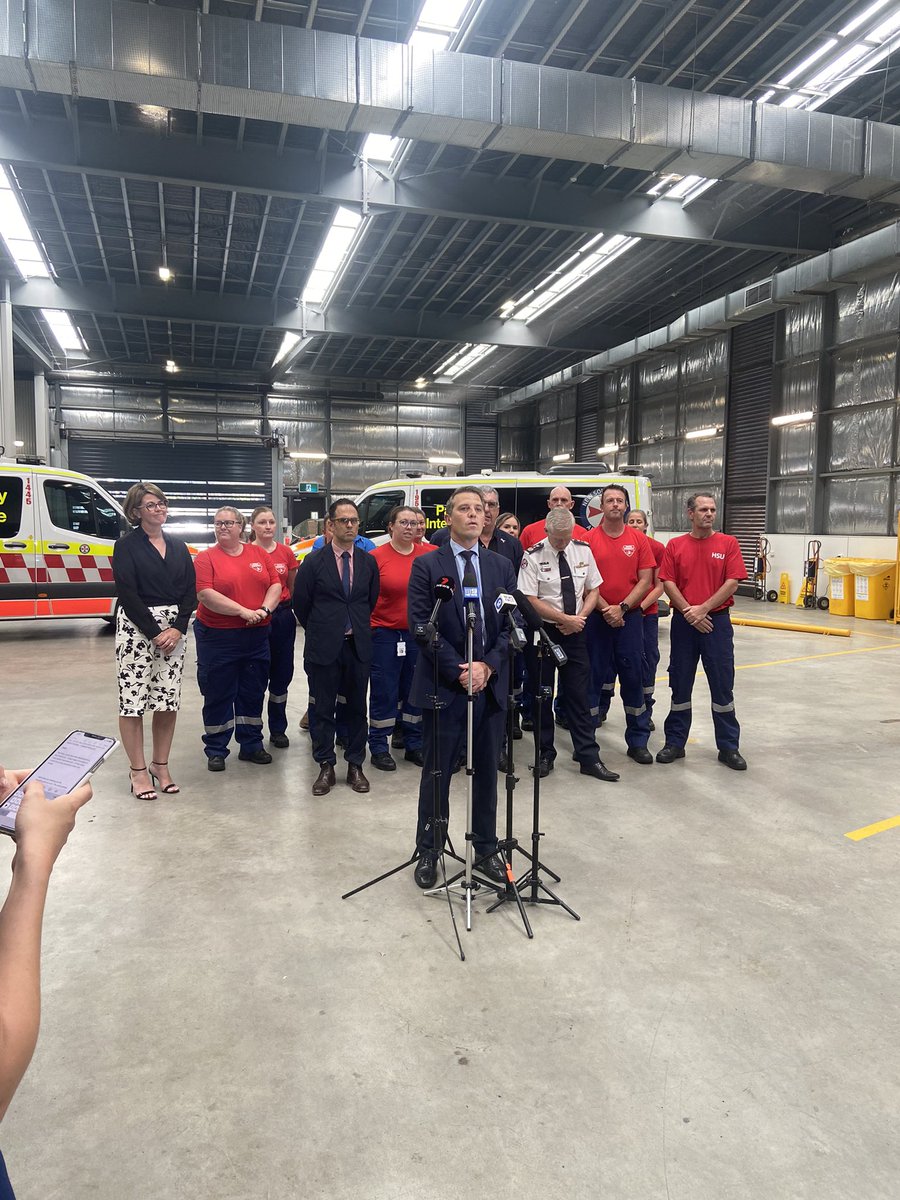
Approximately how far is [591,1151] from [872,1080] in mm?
860

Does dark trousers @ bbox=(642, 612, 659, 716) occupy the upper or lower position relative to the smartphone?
lower

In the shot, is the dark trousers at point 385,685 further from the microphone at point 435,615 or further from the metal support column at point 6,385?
the metal support column at point 6,385

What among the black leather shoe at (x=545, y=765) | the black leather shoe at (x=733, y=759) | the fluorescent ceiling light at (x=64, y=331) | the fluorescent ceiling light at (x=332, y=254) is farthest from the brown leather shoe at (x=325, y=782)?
the fluorescent ceiling light at (x=64, y=331)

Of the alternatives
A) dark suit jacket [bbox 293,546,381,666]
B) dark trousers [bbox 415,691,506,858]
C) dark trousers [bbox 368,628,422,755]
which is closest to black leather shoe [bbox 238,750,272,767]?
dark trousers [bbox 368,628,422,755]

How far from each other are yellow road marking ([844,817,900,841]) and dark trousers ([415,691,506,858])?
1.93 meters

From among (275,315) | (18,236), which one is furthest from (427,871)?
(275,315)

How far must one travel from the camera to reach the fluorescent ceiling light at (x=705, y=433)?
53.9ft

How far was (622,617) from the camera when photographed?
473 centimetres

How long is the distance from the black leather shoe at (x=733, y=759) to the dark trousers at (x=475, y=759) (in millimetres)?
2237

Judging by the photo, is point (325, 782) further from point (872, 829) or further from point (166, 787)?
Answer: point (872, 829)

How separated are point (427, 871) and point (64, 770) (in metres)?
2.13

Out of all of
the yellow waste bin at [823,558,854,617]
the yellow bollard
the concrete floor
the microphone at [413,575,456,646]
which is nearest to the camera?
the concrete floor

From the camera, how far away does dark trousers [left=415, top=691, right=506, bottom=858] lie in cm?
Result: 306

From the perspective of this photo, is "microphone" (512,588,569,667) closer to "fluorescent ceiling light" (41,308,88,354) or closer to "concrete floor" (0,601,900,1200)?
"concrete floor" (0,601,900,1200)
